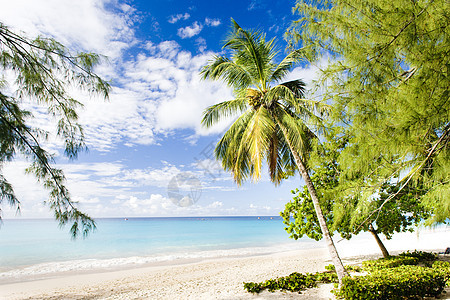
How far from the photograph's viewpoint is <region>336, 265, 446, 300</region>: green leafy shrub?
13.7ft

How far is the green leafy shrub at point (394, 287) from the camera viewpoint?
4184 millimetres

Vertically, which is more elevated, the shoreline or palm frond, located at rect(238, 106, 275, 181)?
palm frond, located at rect(238, 106, 275, 181)

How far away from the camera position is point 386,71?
106 inches

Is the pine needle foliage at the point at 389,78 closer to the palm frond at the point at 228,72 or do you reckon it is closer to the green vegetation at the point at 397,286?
the green vegetation at the point at 397,286

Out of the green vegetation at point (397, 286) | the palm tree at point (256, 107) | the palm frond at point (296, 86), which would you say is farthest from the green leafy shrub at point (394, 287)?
the palm frond at point (296, 86)

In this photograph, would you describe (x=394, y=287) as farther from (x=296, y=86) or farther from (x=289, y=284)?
(x=296, y=86)

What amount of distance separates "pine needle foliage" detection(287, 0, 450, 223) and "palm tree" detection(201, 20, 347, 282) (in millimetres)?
2893

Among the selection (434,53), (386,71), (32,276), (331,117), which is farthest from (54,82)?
(32,276)

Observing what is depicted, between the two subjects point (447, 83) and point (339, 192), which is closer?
point (447, 83)

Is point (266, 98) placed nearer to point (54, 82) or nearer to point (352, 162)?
point (352, 162)

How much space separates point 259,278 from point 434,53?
8.53 m

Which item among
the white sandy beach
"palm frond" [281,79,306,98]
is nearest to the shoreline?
the white sandy beach

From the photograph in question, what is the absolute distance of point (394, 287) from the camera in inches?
166

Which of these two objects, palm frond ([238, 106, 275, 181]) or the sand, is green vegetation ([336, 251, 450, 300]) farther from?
palm frond ([238, 106, 275, 181])
